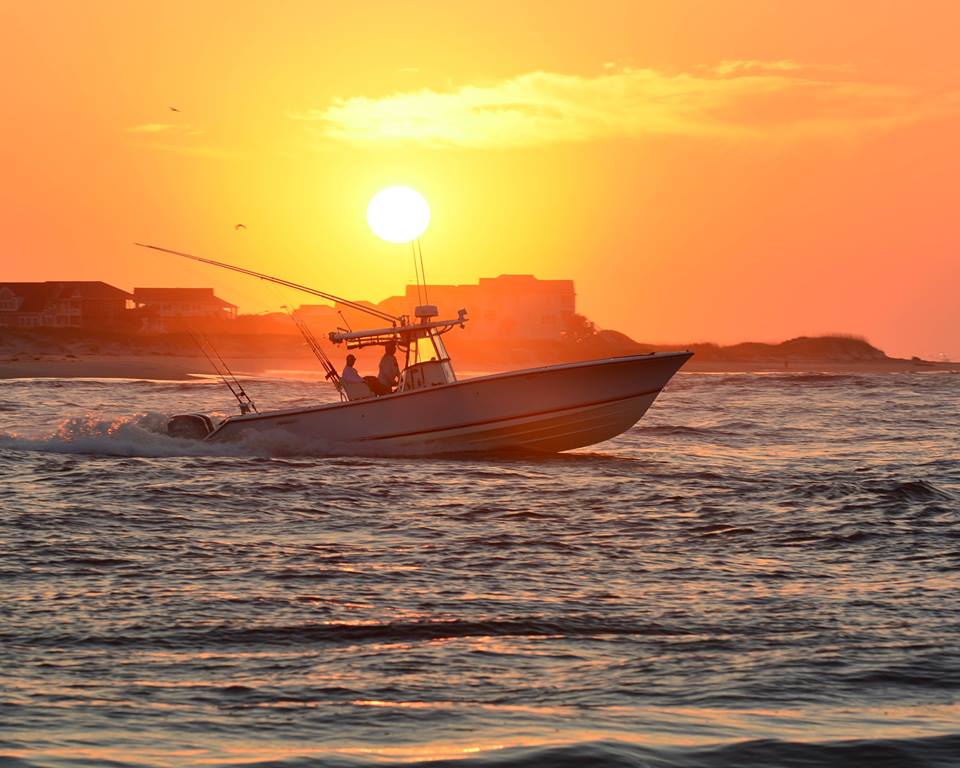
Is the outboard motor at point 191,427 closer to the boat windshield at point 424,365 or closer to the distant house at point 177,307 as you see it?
the boat windshield at point 424,365

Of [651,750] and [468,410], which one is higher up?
[468,410]

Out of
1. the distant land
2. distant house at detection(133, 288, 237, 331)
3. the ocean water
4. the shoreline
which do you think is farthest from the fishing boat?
distant house at detection(133, 288, 237, 331)

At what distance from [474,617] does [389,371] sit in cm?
1288

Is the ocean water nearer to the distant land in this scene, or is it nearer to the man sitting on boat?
the man sitting on boat

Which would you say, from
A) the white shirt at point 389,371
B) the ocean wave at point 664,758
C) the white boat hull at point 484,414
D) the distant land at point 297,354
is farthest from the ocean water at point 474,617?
the distant land at point 297,354

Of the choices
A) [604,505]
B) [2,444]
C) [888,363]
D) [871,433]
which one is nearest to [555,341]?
[888,363]

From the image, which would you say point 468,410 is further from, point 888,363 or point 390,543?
point 888,363

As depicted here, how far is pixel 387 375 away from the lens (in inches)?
896

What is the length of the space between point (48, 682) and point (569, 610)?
3957 millimetres

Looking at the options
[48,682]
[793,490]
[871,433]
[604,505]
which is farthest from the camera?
[871,433]

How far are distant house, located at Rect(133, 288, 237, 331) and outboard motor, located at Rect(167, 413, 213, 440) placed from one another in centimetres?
9008

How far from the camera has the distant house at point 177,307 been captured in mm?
115000

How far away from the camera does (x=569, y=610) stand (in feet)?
33.9

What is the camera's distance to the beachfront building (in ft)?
401
